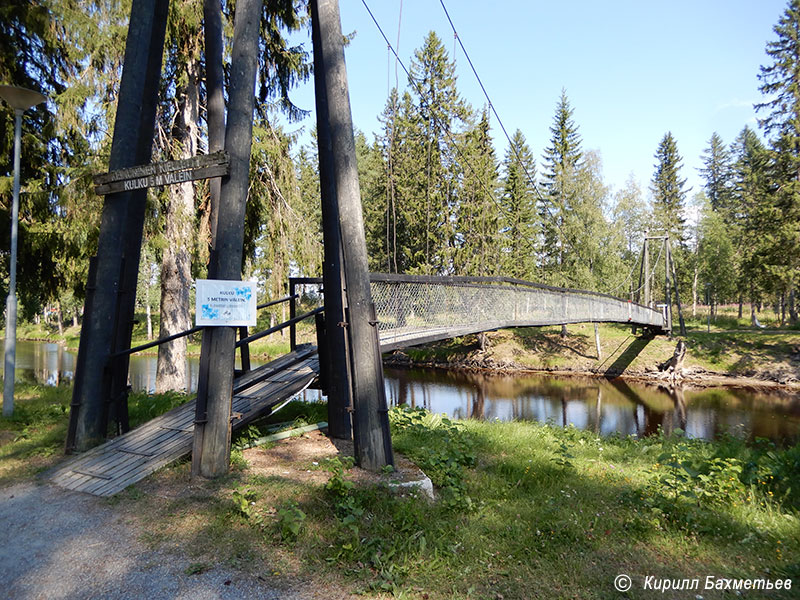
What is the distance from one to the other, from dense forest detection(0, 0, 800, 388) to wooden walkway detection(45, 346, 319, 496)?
3609mm

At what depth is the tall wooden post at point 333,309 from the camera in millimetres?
4445

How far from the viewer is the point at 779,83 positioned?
20.0 m

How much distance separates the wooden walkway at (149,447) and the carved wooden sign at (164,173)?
1.69 m

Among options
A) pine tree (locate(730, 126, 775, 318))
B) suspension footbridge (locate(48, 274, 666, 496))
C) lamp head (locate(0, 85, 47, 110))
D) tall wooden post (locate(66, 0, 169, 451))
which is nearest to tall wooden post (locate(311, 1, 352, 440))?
suspension footbridge (locate(48, 274, 666, 496))

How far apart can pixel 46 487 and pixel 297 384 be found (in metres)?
1.88

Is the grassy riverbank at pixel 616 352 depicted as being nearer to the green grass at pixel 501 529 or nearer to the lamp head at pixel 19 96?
the lamp head at pixel 19 96

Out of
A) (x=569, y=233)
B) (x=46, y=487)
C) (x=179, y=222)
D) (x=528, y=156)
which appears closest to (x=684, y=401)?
(x=569, y=233)

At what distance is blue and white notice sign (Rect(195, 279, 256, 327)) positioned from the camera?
11.2 feet

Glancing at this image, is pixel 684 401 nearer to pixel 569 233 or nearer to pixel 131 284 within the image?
pixel 569 233

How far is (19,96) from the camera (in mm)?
5340

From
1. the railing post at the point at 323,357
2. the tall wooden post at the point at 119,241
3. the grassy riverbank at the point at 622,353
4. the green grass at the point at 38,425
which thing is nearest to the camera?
the green grass at the point at 38,425

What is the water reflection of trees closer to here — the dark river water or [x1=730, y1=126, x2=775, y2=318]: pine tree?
the dark river water

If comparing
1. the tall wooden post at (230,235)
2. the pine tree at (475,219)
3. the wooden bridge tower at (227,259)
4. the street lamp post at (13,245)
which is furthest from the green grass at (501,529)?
the pine tree at (475,219)

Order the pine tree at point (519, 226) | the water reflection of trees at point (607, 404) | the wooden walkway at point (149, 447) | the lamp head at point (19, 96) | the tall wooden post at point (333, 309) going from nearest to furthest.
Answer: the wooden walkway at point (149, 447), the tall wooden post at point (333, 309), the lamp head at point (19, 96), the water reflection of trees at point (607, 404), the pine tree at point (519, 226)
